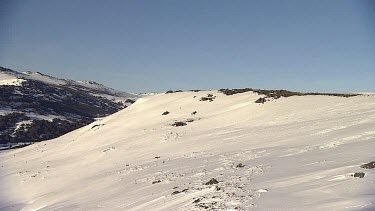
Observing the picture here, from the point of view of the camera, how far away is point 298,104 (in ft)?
124

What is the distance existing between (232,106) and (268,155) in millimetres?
21815

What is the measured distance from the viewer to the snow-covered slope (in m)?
13.9

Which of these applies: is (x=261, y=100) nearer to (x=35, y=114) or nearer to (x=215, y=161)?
(x=215, y=161)

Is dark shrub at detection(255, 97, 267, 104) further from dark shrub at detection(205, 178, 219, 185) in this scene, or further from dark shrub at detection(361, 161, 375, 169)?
dark shrub at detection(361, 161, 375, 169)

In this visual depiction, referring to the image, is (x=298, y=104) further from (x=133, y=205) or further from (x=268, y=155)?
(x=133, y=205)

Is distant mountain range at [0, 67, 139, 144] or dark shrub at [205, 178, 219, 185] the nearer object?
dark shrub at [205, 178, 219, 185]

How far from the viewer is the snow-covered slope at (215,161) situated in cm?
1389

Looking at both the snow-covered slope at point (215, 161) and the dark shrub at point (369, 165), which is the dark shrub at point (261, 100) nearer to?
the snow-covered slope at point (215, 161)

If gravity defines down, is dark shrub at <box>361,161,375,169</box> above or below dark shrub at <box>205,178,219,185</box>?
above

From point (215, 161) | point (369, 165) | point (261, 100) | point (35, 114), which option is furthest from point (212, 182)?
point (35, 114)

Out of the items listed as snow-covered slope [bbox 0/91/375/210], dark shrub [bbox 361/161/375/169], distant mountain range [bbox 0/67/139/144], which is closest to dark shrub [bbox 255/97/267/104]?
snow-covered slope [bbox 0/91/375/210]

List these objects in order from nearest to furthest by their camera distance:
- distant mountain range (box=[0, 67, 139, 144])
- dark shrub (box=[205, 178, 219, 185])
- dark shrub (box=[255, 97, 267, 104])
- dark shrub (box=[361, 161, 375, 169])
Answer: dark shrub (box=[361, 161, 375, 169]) < dark shrub (box=[205, 178, 219, 185]) < dark shrub (box=[255, 97, 267, 104]) < distant mountain range (box=[0, 67, 139, 144])

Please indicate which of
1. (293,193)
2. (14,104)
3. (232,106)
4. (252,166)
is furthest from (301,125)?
(14,104)

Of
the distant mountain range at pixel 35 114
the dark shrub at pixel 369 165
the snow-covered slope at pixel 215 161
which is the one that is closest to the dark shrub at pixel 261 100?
the snow-covered slope at pixel 215 161
